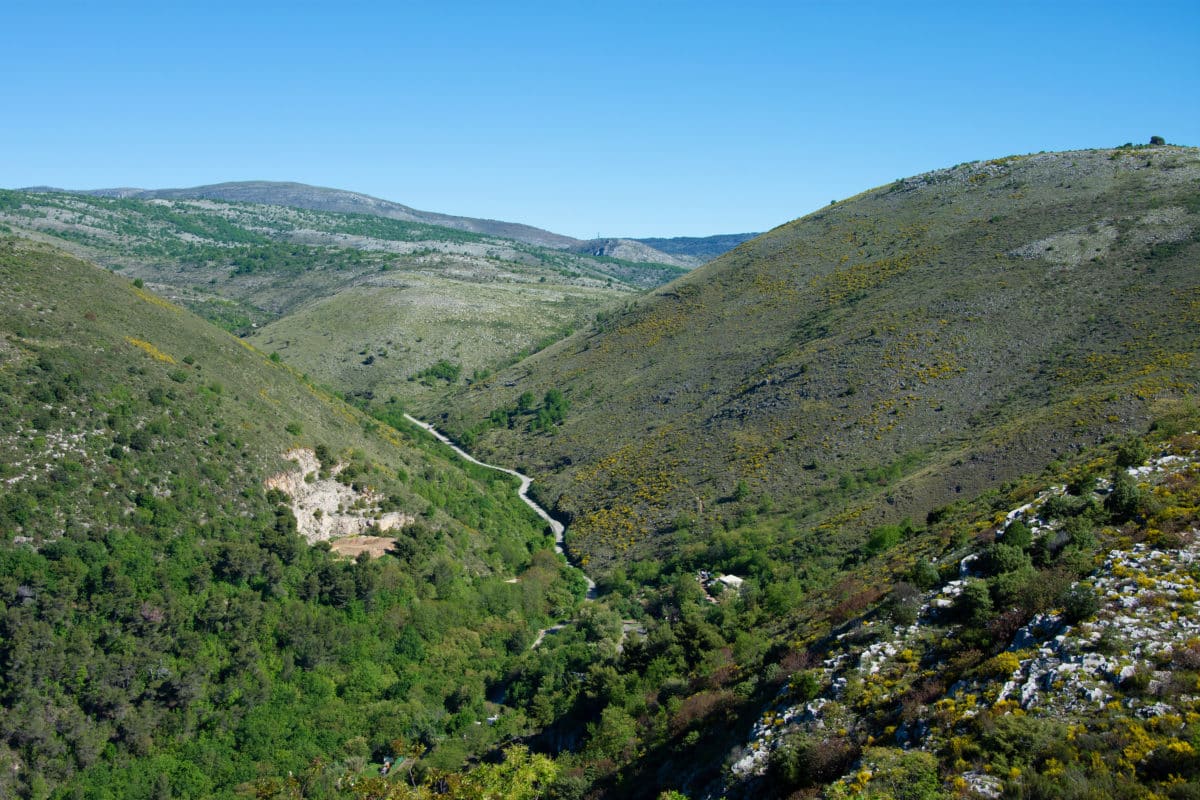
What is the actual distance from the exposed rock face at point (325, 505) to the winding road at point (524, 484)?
13977mm

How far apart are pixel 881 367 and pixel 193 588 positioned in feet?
185

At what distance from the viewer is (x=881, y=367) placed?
70625mm

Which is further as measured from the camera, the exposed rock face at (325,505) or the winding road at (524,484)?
the winding road at (524,484)

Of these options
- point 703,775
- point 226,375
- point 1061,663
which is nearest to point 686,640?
point 703,775

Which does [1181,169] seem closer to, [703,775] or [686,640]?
[686,640]

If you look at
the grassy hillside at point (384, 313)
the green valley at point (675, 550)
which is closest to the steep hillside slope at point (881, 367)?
the green valley at point (675, 550)

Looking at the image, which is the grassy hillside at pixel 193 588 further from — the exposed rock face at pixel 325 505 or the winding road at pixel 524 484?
the winding road at pixel 524 484

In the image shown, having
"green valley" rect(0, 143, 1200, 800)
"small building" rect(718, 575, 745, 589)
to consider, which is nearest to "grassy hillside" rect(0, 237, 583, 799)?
"green valley" rect(0, 143, 1200, 800)

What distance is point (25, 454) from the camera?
40469 mm

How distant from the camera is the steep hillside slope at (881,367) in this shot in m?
54.7

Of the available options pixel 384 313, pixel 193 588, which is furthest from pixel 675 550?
pixel 384 313

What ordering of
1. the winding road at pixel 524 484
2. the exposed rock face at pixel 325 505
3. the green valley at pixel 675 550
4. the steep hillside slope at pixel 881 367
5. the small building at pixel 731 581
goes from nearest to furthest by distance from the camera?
the green valley at pixel 675 550 < the small building at pixel 731 581 < the exposed rock face at pixel 325 505 < the steep hillside slope at pixel 881 367 < the winding road at pixel 524 484

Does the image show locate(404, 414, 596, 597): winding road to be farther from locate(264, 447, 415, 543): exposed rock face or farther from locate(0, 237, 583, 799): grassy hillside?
locate(264, 447, 415, 543): exposed rock face

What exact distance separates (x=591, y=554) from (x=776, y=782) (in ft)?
149
